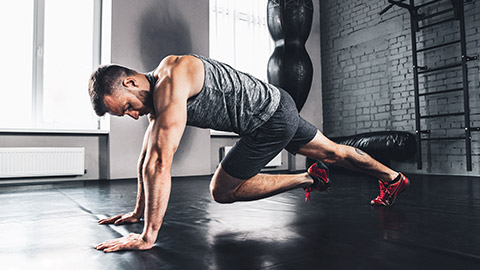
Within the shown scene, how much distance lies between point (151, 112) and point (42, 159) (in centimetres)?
343

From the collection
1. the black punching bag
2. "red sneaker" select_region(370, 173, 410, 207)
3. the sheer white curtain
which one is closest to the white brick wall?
the sheer white curtain

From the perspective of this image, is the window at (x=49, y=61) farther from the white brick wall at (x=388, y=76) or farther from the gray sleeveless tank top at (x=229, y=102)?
the white brick wall at (x=388, y=76)

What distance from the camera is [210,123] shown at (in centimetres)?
161

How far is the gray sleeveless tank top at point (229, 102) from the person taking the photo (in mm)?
1524

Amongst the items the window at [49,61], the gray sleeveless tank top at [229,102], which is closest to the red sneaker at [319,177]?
the gray sleeveless tank top at [229,102]

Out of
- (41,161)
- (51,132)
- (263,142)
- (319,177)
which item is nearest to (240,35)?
(51,132)

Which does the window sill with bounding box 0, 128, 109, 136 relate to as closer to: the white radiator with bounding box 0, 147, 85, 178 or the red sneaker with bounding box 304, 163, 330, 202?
the white radiator with bounding box 0, 147, 85, 178

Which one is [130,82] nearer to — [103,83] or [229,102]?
[103,83]

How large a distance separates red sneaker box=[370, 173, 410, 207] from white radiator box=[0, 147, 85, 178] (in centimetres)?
372

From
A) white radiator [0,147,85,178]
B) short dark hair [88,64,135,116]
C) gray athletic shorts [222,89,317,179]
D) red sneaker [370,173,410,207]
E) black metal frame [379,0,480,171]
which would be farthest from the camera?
black metal frame [379,0,480,171]

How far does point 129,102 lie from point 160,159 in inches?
12.8

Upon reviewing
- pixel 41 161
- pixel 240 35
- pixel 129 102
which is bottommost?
pixel 41 161

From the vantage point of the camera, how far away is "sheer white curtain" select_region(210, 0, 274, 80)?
19.2ft

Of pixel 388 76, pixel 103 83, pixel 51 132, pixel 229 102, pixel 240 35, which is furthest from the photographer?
pixel 240 35
